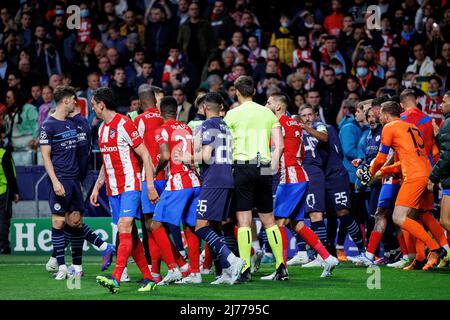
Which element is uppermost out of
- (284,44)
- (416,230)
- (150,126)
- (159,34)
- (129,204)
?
(159,34)

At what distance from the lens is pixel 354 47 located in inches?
773

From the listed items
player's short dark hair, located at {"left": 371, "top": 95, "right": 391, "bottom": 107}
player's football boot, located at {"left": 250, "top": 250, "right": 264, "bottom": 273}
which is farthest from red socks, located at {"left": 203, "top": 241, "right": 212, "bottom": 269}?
player's short dark hair, located at {"left": 371, "top": 95, "right": 391, "bottom": 107}

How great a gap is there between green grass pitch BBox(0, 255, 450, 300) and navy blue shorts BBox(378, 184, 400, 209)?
958mm

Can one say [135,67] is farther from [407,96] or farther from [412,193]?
[412,193]

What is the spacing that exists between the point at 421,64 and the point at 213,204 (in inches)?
339

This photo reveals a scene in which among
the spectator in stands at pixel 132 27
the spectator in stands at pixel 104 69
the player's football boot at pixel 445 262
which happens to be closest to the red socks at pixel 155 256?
the player's football boot at pixel 445 262

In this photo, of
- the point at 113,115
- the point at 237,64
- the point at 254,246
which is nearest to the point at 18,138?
the point at 237,64

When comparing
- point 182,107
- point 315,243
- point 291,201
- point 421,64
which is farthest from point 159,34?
point 315,243

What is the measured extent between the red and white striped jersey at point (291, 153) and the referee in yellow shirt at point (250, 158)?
4.73ft

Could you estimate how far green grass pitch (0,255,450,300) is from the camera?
10.2 meters

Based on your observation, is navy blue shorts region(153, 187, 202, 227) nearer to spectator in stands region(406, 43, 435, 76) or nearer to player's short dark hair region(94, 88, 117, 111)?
player's short dark hair region(94, 88, 117, 111)

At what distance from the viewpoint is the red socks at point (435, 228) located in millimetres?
13039

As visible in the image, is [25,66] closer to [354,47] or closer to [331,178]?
[354,47]

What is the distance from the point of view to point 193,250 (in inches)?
466
